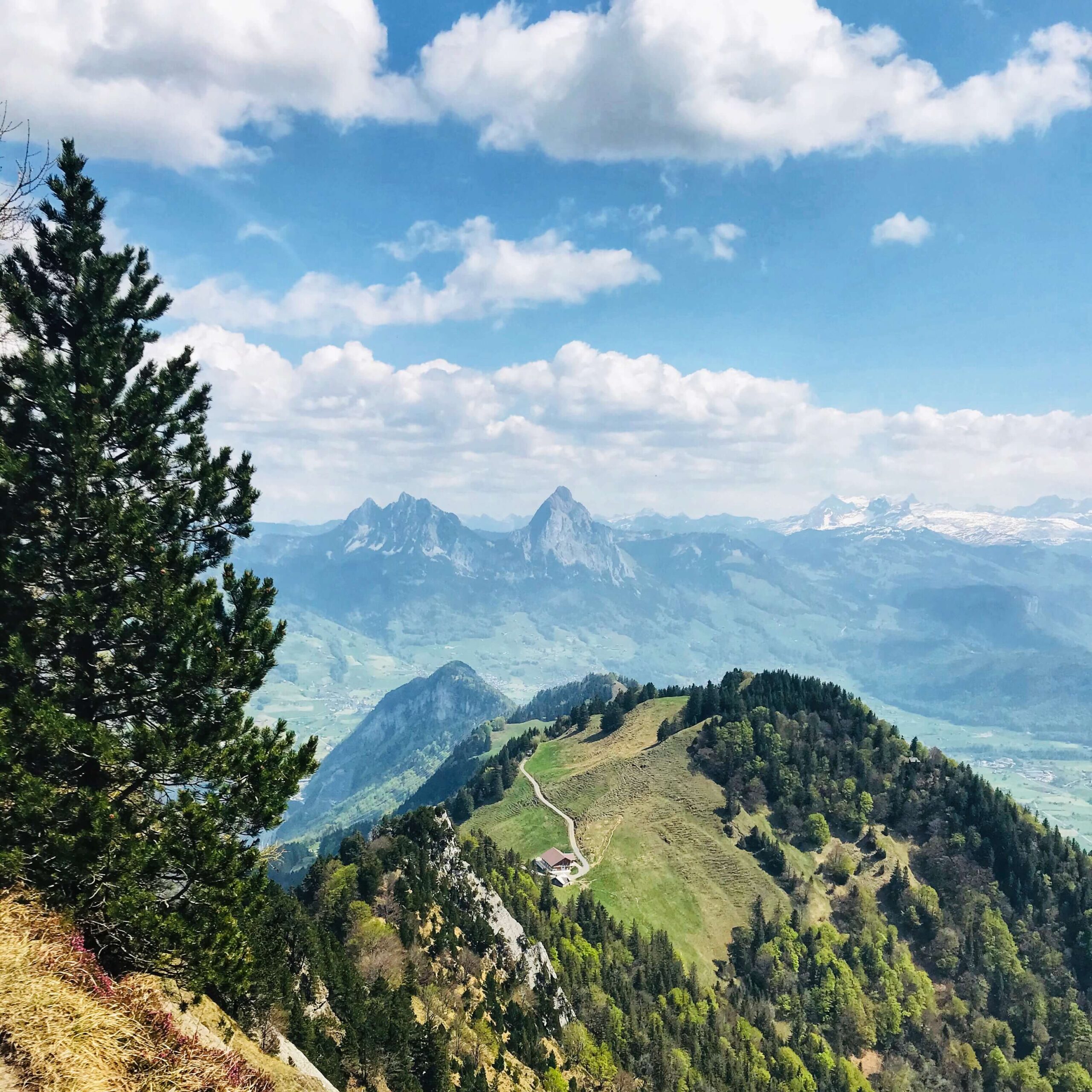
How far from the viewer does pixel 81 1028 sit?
1516 centimetres

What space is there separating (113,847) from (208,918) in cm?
466

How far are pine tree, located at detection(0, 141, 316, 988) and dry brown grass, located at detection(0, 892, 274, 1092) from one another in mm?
1735

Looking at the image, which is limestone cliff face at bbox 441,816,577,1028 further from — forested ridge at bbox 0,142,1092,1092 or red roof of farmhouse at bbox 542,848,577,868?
red roof of farmhouse at bbox 542,848,577,868

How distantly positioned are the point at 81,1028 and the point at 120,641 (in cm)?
1392

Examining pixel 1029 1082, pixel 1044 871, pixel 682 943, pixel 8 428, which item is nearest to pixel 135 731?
pixel 8 428

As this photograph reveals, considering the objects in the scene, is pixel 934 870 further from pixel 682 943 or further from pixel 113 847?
pixel 113 847

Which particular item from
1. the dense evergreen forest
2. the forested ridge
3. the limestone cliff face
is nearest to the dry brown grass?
the forested ridge

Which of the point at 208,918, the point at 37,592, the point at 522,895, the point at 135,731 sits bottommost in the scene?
the point at 522,895

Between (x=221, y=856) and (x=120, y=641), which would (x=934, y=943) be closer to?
(x=221, y=856)

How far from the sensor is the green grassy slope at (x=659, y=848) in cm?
15212

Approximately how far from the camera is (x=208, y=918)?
23.0 m

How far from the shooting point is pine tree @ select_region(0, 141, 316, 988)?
822 inches

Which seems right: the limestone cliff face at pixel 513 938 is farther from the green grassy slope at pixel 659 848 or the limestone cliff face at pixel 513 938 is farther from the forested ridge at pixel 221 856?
the green grassy slope at pixel 659 848

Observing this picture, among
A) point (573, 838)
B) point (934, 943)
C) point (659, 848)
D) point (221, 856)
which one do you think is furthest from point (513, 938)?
point (934, 943)
